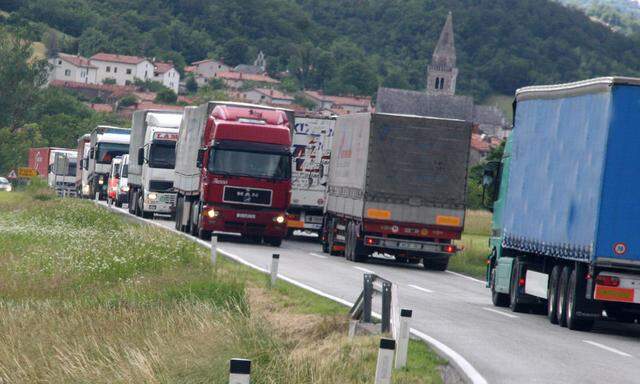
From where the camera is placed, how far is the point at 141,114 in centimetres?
5178

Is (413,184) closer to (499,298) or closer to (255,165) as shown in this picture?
(255,165)

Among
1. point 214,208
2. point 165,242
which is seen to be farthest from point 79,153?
point 165,242

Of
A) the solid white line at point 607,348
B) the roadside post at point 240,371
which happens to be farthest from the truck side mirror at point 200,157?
the roadside post at point 240,371

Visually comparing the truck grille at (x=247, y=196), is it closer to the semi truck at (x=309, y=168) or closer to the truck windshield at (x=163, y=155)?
the semi truck at (x=309, y=168)

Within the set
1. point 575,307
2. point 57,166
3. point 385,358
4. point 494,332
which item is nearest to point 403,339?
point 385,358

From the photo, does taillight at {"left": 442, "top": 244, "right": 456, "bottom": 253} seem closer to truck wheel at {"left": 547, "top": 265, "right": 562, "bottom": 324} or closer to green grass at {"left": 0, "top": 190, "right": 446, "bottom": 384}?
green grass at {"left": 0, "top": 190, "right": 446, "bottom": 384}

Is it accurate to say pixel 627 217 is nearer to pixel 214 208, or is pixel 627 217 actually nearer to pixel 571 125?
pixel 571 125

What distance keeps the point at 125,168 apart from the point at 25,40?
67545mm

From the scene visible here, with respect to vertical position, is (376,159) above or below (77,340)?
above

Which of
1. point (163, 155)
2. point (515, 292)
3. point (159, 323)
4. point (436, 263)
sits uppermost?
point (163, 155)

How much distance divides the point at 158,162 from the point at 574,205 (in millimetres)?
A: 29603

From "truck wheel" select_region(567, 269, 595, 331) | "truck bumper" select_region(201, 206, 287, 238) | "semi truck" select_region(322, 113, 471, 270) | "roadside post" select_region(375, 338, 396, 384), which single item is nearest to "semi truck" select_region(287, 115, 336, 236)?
"truck bumper" select_region(201, 206, 287, 238)

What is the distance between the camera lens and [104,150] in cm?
6550

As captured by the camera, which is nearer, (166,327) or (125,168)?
(166,327)
